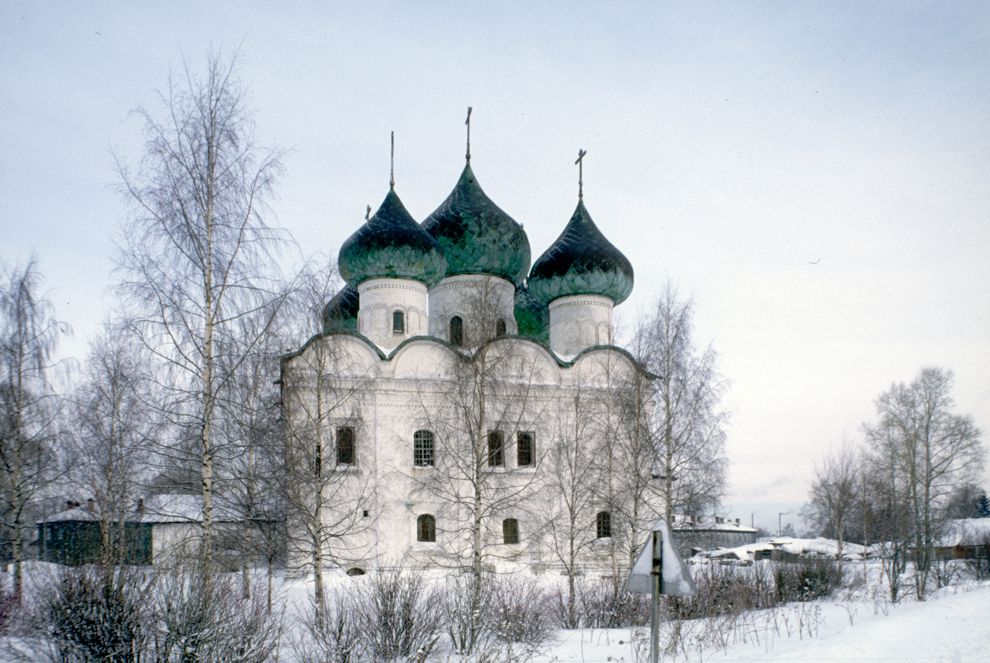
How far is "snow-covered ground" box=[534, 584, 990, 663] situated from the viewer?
826cm

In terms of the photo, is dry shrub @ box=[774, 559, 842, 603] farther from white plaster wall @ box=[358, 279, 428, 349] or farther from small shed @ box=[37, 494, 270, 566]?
white plaster wall @ box=[358, 279, 428, 349]

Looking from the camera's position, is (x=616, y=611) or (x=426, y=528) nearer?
(x=616, y=611)

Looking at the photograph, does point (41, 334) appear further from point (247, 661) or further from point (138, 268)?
point (247, 661)

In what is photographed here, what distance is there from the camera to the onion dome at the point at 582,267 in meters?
23.0

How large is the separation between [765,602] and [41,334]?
13.1 m

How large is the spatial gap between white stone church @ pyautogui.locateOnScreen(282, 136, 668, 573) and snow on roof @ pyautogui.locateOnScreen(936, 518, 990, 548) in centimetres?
2141

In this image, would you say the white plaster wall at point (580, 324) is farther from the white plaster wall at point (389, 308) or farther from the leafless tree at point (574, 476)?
the white plaster wall at point (389, 308)

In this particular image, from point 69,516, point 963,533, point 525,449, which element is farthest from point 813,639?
point 963,533

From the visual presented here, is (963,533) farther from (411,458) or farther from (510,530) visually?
(411,458)

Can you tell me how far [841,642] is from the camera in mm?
8594

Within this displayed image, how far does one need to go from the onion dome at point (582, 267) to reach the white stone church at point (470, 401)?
0.14ft

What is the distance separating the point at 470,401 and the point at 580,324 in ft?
26.9

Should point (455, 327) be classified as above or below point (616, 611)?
above

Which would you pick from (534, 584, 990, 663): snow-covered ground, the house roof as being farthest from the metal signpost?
the house roof
